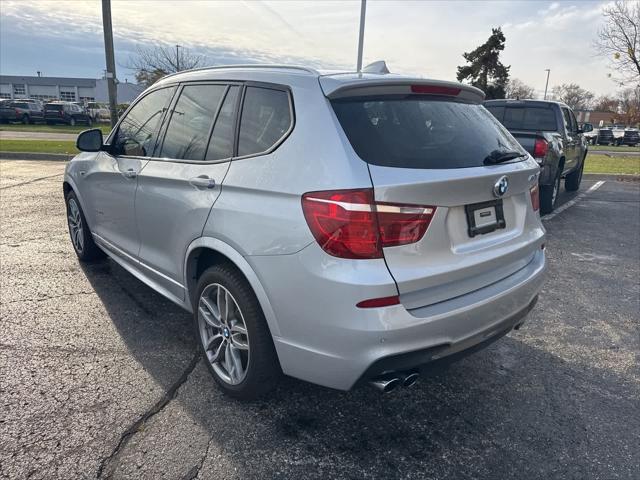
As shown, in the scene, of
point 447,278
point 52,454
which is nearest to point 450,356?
point 447,278

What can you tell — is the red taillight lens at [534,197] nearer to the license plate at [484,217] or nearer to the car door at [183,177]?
the license plate at [484,217]

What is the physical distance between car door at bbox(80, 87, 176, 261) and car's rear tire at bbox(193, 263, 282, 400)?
43.4 inches

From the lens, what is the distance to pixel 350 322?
210cm

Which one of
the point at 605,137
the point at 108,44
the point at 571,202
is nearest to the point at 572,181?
the point at 571,202

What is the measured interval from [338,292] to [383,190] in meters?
0.49

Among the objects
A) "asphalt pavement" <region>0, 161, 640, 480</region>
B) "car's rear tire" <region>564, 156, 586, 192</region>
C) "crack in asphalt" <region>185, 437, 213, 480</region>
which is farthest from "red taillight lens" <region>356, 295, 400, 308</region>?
"car's rear tire" <region>564, 156, 586, 192</region>

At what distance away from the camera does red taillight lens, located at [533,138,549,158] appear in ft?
24.0

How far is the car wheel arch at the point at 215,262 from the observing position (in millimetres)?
2416

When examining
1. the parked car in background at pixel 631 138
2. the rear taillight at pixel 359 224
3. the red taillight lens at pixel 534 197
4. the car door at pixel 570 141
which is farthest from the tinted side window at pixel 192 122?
the parked car in background at pixel 631 138

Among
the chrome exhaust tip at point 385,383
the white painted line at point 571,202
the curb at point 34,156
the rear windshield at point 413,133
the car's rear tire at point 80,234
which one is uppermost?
the rear windshield at point 413,133

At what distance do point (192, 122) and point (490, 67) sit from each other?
5080 cm

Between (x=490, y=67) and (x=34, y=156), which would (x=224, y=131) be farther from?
(x=490, y=67)

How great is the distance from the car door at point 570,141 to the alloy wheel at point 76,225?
313 inches

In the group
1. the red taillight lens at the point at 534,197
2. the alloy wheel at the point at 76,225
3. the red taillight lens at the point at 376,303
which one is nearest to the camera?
the red taillight lens at the point at 376,303
